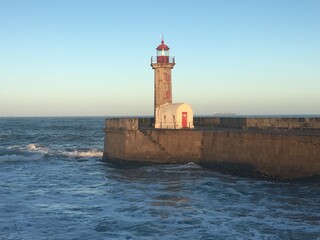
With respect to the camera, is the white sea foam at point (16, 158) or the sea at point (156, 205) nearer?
the sea at point (156, 205)

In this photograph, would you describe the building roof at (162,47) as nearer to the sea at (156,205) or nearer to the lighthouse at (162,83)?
the lighthouse at (162,83)

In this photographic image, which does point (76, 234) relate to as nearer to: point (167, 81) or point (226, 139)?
point (226, 139)

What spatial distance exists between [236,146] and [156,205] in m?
7.73

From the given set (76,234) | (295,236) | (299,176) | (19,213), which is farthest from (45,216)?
(299,176)

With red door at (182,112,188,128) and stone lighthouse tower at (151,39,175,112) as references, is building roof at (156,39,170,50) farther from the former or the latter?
red door at (182,112,188,128)

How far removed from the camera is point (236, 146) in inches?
809

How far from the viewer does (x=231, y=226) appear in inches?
452

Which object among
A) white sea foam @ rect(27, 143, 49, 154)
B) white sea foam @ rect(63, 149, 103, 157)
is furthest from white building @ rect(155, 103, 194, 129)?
white sea foam @ rect(27, 143, 49, 154)

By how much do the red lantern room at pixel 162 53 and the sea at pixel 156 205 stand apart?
9.13 meters

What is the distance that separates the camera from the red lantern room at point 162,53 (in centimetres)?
2877

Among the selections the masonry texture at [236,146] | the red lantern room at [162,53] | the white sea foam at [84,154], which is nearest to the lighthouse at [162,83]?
the red lantern room at [162,53]

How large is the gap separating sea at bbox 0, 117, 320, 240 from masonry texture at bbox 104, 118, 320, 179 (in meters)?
0.69

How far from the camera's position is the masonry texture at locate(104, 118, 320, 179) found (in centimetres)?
1756

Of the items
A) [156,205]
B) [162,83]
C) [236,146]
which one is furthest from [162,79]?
[156,205]
